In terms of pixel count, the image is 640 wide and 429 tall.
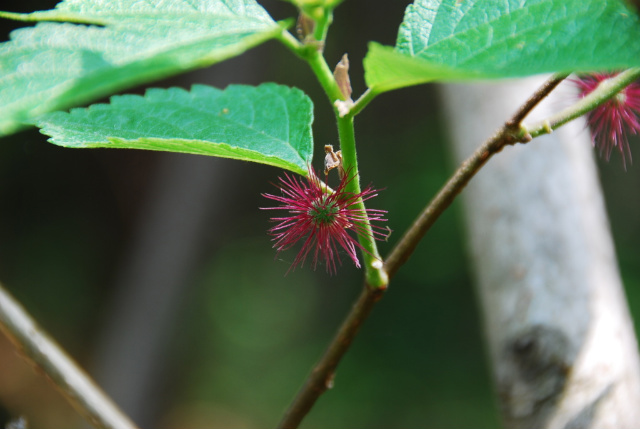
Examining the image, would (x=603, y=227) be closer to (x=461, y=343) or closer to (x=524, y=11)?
(x=524, y=11)

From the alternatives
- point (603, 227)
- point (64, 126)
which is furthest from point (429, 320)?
point (64, 126)

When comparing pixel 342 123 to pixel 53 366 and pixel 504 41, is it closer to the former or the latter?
pixel 504 41

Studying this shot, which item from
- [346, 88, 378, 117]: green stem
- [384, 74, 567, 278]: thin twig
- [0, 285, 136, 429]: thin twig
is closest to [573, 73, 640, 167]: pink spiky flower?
[384, 74, 567, 278]: thin twig

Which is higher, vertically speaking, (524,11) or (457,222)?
(524,11)

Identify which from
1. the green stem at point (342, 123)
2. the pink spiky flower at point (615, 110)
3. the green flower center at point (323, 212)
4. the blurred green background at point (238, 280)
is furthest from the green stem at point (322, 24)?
the blurred green background at point (238, 280)

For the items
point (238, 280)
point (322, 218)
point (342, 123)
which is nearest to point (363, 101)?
point (342, 123)

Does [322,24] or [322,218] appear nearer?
[322,24]
